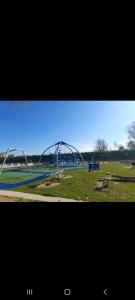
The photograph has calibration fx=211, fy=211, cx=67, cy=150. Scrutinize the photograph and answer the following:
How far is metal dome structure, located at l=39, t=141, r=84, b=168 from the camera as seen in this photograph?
10695mm

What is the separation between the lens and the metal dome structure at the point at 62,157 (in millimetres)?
10695

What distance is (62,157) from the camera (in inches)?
480
